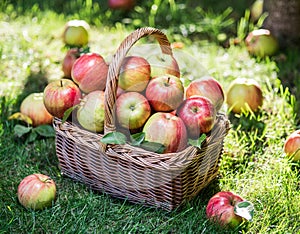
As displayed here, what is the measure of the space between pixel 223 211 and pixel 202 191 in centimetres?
35

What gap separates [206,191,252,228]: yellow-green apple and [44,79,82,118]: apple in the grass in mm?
875

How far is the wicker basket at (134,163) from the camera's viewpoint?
251cm

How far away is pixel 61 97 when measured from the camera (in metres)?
2.81

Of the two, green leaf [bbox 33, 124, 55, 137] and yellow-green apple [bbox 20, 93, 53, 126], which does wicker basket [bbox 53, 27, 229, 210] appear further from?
yellow-green apple [bbox 20, 93, 53, 126]

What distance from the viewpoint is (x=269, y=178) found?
297 cm

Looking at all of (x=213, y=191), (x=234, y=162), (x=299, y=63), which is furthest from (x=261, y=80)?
(x=213, y=191)

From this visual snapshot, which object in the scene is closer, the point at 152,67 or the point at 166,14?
the point at 152,67

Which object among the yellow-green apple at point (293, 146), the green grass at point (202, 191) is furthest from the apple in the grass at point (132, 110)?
the yellow-green apple at point (293, 146)

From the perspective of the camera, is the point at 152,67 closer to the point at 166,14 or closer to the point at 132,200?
the point at 132,200

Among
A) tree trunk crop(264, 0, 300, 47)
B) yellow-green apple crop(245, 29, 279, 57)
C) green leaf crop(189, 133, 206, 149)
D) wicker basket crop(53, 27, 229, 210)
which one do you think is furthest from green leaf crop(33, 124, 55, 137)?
tree trunk crop(264, 0, 300, 47)

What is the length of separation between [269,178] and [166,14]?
7.82ft

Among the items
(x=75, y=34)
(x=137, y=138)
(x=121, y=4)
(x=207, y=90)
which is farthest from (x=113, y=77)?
(x=121, y=4)

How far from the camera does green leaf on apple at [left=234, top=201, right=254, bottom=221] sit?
8.15 feet

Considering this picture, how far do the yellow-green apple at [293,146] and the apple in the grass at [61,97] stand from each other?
1.21 metres
